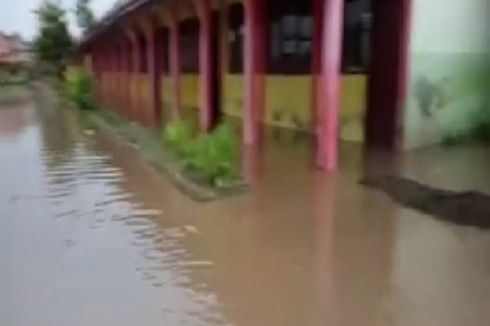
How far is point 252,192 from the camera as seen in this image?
42.1ft

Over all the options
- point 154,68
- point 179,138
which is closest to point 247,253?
point 179,138

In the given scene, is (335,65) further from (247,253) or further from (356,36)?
(247,253)

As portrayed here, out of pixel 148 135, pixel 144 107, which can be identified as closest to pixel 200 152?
pixel 148 135

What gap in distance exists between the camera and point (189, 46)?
35719mm

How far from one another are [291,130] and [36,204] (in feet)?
34.3

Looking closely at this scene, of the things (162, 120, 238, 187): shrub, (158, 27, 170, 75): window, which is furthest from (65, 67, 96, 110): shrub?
(162, 120, 238, 187): shrub

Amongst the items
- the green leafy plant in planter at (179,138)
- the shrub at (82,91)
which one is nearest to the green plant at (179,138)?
the green leafy plant in planter at (179,138)

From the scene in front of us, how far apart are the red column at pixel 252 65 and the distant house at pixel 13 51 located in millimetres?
Answer: 60149

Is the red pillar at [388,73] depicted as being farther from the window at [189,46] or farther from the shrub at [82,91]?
the shrub at [82,91]

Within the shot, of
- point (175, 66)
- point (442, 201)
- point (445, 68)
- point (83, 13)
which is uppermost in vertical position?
point (83, 13)

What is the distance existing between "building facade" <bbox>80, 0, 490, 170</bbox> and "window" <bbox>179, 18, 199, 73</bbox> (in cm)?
520

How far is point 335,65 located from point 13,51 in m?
70.5

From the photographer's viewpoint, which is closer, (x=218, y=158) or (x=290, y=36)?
(x=218, y=158)

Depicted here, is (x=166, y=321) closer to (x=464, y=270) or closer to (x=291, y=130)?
(x=464, y=270)
